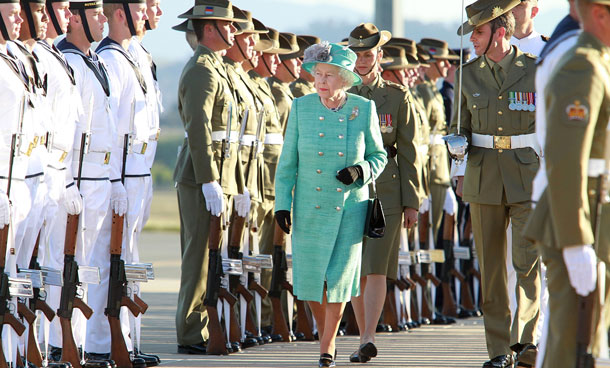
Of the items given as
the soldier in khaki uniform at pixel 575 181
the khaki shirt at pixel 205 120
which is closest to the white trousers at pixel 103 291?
the khaki shirt at pixel 205 120

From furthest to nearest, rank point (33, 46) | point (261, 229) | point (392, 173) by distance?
point (261, 229)
point (392, 173)
point (33, 46)

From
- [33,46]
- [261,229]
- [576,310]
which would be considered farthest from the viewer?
[261,229]

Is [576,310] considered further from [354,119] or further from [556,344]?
[354,119]

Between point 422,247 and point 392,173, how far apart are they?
10.6 feet

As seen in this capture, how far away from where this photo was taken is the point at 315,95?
8305mm

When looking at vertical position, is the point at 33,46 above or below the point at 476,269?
above

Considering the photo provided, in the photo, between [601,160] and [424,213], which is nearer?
[601,160]

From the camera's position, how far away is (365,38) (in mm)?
9562

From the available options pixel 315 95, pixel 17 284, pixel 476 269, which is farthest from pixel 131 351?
pixel 476 269

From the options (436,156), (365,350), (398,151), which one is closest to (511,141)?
(398,151)

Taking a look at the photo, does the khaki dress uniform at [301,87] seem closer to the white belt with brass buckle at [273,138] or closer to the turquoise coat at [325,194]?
the white belt with brass buckle at [273,138]

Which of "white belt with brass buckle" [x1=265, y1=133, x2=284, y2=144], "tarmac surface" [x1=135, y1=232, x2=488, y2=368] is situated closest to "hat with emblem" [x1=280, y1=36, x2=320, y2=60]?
"white belt with brass buckle" [x1=265, y1=133, x2=284, y2=144]

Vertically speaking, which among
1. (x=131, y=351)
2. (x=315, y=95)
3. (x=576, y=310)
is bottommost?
(x=131, y=351)

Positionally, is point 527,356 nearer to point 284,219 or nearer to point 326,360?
point 326,360
